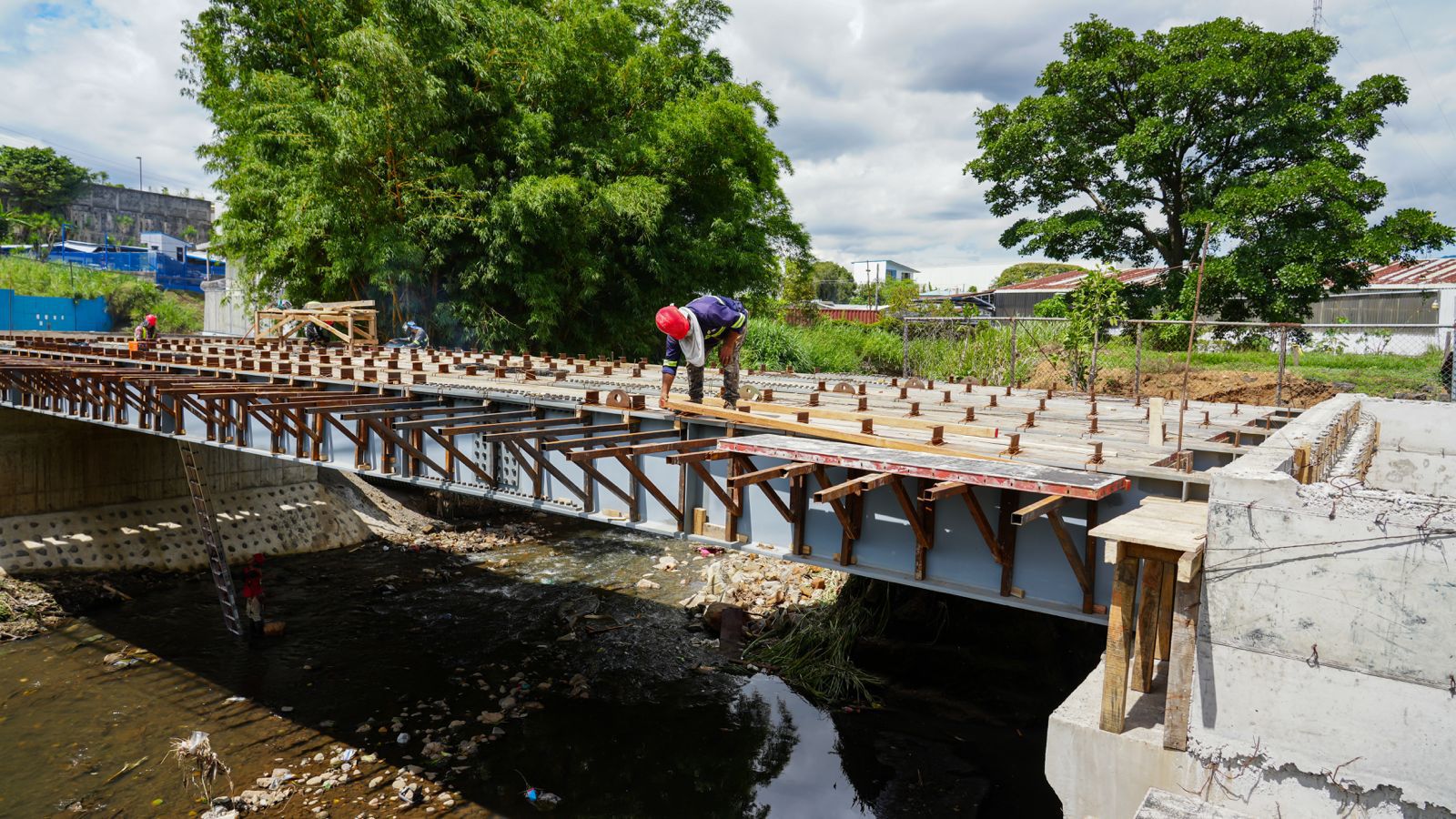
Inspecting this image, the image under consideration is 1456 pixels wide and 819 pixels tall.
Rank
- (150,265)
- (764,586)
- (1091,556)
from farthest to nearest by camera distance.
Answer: (150,265)
(764,586)
(1091,556)

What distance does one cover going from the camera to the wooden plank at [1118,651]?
5355 millimetres

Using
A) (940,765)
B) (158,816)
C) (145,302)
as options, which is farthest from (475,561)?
(145,302)

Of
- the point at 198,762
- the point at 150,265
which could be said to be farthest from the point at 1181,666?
the point at 150,265

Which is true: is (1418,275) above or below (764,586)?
above

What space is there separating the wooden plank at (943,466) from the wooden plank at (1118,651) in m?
0.53

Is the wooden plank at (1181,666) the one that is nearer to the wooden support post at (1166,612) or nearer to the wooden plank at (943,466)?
the wooden support post at (1166,612)

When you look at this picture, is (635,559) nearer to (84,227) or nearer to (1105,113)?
(1105,113)

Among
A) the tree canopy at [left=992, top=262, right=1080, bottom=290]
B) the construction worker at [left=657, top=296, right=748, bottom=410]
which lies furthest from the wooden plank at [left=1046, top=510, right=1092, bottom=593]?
the tree canopy at [left=992, top=262, right=1080, bottom=290]

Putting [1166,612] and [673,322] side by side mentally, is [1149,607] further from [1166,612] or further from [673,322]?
[673,322]

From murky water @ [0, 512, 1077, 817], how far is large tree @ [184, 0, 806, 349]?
42.3 feet

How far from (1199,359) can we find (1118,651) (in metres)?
26.1

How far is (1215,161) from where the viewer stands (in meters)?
29.4

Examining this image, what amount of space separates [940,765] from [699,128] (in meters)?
25.2

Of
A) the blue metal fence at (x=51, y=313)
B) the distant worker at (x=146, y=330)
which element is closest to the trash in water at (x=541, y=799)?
the distant worker at (x=146, y=330)
